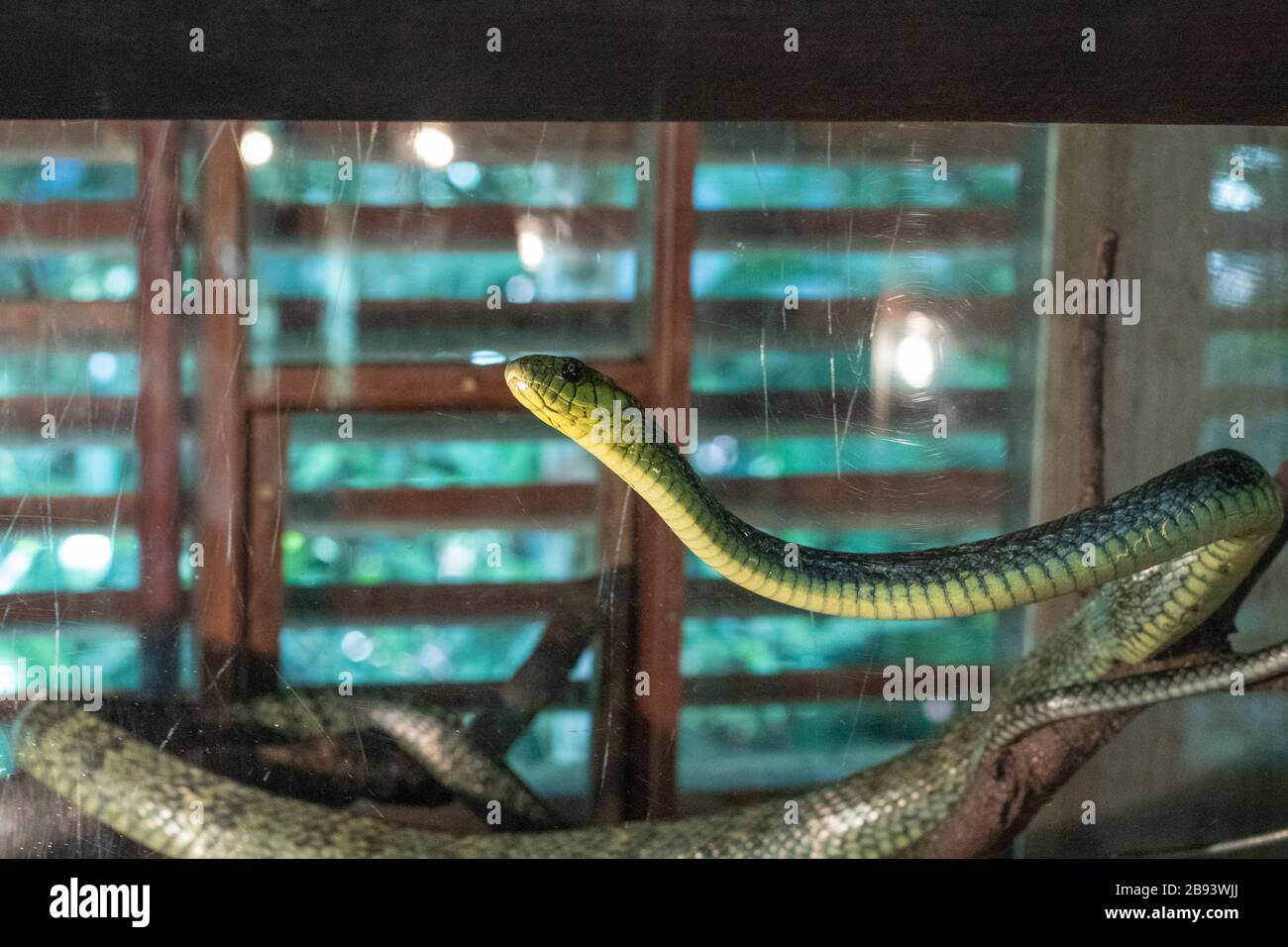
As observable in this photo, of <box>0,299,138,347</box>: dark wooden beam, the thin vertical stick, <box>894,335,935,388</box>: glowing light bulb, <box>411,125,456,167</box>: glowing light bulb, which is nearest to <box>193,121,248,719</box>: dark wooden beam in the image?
<box>0,299,138,347</box>: dark wooden beam

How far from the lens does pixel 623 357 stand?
52.3 inches

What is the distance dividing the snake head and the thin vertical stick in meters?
0.59

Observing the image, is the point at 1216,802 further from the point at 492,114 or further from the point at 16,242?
the point at 16,242

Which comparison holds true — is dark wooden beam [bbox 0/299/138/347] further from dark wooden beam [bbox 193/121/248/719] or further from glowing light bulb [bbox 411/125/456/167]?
glowing light bulb [bbox 411/125/456/167]

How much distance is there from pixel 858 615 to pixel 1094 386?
42 centimetres

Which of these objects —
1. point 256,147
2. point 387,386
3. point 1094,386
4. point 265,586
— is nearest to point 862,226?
point 1094,386

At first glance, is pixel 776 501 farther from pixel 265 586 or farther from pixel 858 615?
pixel 265 586

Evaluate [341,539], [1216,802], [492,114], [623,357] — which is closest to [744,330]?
[623,357]

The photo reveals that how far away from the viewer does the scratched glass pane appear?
1321 millimetres

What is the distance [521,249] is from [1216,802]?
113cm

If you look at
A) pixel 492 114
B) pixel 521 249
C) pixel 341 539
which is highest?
pixel 492 114

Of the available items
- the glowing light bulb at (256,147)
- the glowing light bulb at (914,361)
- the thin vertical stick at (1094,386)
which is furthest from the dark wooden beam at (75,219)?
the thin vertical stick at (1094,386)

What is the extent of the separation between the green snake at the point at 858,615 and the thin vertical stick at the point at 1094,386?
0.21 feet

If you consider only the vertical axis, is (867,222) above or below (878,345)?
above
